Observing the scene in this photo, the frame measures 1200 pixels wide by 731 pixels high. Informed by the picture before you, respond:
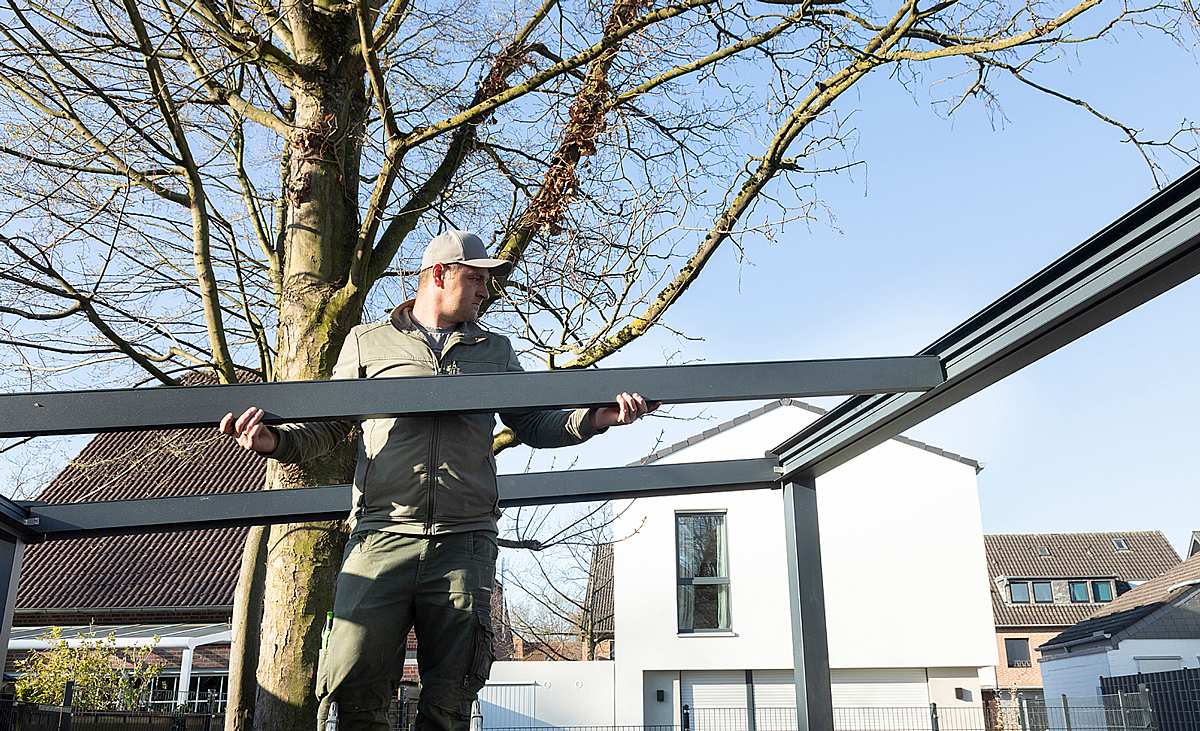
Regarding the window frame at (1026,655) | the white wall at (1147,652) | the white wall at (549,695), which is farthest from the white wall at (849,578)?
the window frame at (1026,655)

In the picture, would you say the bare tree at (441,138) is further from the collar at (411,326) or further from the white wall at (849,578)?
the white wall at (849,578)

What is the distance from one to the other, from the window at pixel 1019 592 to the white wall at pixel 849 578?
63.2ft

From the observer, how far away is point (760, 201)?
5.14 meters

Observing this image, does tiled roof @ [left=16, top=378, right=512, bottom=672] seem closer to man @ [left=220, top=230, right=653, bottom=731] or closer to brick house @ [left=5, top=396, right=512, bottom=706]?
brick house @ [left=5, top=396, right=512, bottom=706]

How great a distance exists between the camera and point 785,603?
1487 cm

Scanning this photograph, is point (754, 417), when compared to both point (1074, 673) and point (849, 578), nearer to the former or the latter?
point (849, 578)

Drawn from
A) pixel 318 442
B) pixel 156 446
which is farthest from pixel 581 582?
pixel 318 442

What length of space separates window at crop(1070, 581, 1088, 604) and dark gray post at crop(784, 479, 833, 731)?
32467mm

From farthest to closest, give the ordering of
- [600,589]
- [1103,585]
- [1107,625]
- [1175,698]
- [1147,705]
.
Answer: [1103,585] < [600,589] < [1107,625] < [1175,698] < [1147,705]

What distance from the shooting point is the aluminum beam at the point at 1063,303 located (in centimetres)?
225

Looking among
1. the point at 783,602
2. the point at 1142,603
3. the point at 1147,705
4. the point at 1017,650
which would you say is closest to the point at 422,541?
the point at 1147,705

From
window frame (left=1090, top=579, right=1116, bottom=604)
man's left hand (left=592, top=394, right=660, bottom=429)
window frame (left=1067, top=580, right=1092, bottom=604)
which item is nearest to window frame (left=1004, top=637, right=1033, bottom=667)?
window frame (left=1067, top=580, right=1092, bottom=604)

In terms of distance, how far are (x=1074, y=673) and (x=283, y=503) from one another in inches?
839

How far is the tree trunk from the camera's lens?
418 centimetres
